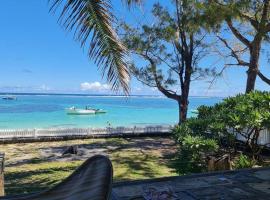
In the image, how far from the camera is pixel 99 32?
207 inches

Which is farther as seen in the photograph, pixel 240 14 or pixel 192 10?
pixel 192 10

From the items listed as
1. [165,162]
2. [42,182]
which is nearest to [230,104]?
[165,162]

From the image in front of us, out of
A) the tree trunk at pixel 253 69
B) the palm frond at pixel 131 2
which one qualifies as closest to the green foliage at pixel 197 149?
the palm frond at pixel 131 2

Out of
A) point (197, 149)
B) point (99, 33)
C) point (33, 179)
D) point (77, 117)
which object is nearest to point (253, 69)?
point (197, 149)

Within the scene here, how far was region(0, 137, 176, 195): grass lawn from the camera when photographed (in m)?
9.87

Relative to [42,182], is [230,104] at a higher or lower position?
higher

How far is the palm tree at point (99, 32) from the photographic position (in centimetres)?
491

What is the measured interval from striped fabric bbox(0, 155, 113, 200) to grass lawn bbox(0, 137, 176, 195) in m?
5.83

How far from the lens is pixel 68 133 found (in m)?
18.6

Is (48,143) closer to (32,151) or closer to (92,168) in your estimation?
(32,151)

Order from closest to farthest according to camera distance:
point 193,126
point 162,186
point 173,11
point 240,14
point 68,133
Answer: point 162,186 → point 193,126 → point 240,14 → point 173,11 → point 68,133

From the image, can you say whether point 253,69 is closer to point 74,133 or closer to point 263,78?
point 263,78

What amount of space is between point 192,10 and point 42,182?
849 centimetres

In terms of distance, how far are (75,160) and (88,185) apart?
34.3ft
